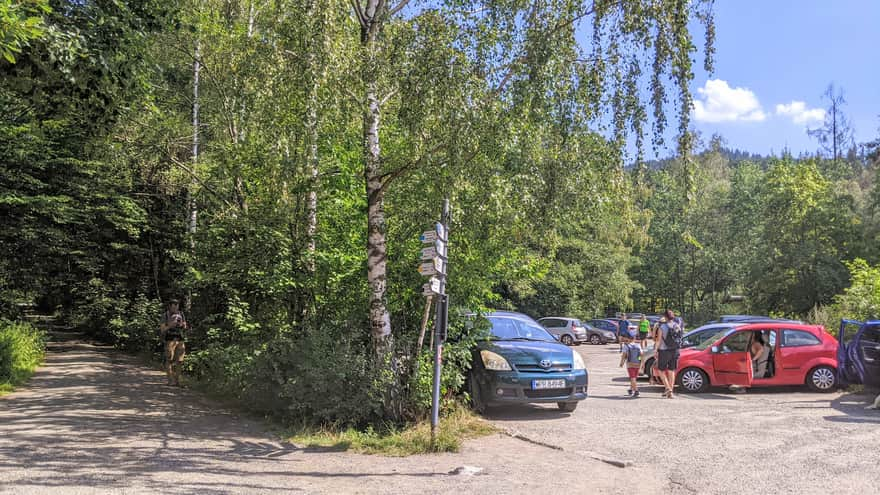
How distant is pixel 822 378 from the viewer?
13.3 meters

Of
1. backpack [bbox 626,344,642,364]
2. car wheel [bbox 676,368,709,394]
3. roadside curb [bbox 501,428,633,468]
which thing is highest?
backpack [bbox 626,344,642,364]

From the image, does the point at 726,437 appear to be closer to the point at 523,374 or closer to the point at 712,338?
the point at 523,374

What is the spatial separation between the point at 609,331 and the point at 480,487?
33184 millimetres

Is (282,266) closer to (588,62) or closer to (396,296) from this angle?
(396,296)

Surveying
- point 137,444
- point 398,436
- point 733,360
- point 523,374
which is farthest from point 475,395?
point 733,360

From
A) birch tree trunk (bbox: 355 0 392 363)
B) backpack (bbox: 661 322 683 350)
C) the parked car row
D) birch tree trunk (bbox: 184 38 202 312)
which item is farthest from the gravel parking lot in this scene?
birch tree trunk (bbox: 184 38 202 312)

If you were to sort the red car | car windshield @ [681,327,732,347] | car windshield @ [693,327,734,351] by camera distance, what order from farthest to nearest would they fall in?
car windshield @ [681,327,732,347], car windshield @ [693,327,734,351], the red car

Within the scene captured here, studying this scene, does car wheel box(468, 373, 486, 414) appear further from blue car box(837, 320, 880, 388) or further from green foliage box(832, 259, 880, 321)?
green foliage box(832, 259, 880, 321)

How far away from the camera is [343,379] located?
8.66 meters

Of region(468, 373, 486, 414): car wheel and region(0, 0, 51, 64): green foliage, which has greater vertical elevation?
region(0, 0, 51, 64): green foliage

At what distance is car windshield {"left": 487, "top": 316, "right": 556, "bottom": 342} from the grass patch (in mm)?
2180

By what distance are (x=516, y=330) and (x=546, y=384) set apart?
1.53 metres

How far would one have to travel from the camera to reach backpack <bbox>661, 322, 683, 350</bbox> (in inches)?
496

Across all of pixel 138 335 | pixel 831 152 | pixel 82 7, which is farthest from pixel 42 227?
pixel 831 152
